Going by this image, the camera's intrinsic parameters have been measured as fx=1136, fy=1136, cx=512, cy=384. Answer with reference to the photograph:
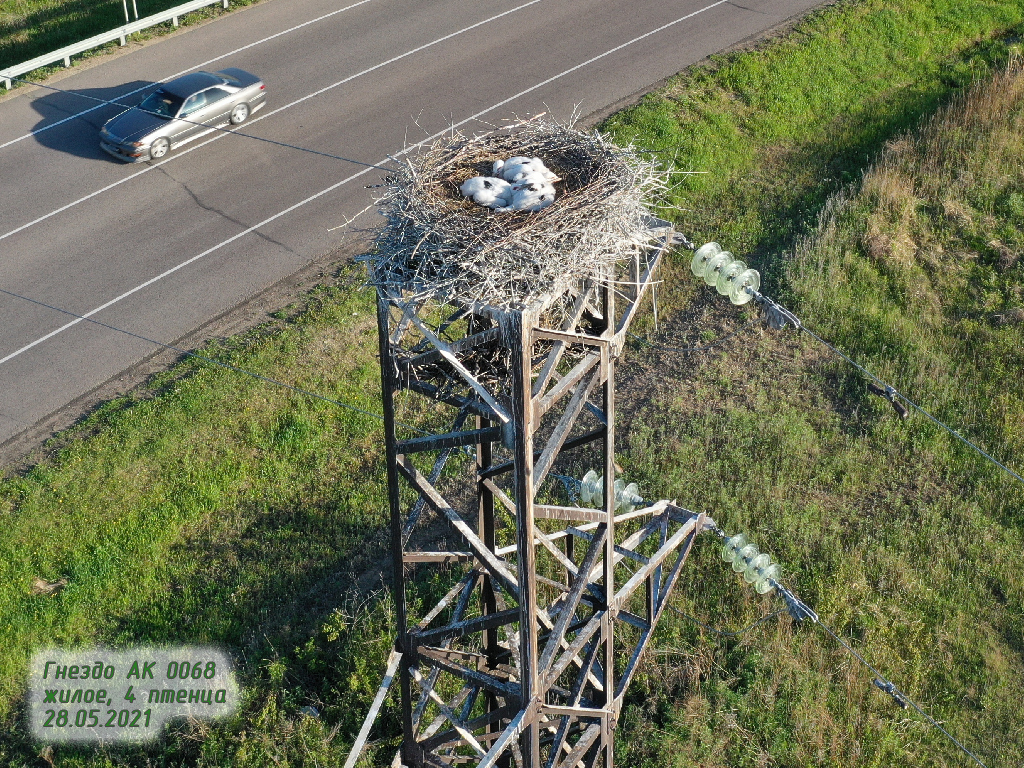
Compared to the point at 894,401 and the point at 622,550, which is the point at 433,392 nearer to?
the point at 622,550

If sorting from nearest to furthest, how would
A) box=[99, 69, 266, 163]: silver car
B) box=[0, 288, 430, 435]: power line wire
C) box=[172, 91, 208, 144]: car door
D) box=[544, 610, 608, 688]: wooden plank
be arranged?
box=[544, 610, 608, 688]: wooden plank → box=[0, 288, 430, 435]: power line wire → box=[99, 69, 266, 163]: silver car → box=[172, 91, 208, 144]: car door

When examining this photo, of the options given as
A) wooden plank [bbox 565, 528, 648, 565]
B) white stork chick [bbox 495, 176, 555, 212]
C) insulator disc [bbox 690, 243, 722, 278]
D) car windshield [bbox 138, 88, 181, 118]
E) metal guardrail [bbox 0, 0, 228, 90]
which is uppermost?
white stork chick [bbox 495, 176, 555, 212]

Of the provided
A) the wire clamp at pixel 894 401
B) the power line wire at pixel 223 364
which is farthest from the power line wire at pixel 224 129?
the wire clamp at pixel 894 401

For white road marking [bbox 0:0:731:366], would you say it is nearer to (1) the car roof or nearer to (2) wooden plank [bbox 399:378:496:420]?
(1) the car roof

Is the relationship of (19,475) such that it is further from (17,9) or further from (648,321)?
(17,9)

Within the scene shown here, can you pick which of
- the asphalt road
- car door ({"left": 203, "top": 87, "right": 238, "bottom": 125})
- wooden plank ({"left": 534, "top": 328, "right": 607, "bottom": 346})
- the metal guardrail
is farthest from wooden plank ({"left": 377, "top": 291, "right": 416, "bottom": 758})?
the metal guardrail

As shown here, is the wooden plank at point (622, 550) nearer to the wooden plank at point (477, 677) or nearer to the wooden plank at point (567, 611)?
the wooden plank at point (567, 611)

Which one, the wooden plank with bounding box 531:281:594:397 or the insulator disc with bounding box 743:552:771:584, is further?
the insulator disc with bounding box 743:552:771:584

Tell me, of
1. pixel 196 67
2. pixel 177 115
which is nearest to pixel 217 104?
pixel 177 115
